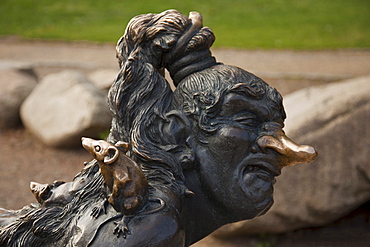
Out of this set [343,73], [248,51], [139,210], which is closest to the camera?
[139,210]

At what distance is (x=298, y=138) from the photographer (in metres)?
3.70

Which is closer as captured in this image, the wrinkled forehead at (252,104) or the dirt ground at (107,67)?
the wrinkled forehead at (252,104)

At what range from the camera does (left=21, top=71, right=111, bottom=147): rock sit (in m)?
5.67

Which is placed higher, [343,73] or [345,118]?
[345,118]

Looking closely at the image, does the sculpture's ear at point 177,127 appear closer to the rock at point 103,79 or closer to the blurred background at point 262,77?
the blurred background at point 262,77

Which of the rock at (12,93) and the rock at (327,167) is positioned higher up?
the rock at (327,167)

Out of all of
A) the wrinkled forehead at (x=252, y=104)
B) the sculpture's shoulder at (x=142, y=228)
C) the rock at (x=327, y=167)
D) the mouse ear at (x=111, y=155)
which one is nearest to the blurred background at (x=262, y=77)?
the rock at (x=327, y=167)

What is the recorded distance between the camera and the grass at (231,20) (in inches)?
416

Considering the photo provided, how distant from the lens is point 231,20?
41.1 feet

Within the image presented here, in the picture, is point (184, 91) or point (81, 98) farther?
point (81, 98)

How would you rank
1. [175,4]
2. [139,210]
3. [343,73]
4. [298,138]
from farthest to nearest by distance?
[175,4] < [343,73] < [298,138] < [139,210]

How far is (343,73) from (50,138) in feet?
13.8

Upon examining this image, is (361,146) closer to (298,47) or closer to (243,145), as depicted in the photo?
(243,145)

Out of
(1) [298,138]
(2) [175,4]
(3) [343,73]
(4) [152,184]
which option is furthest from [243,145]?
(2) [175,4]
